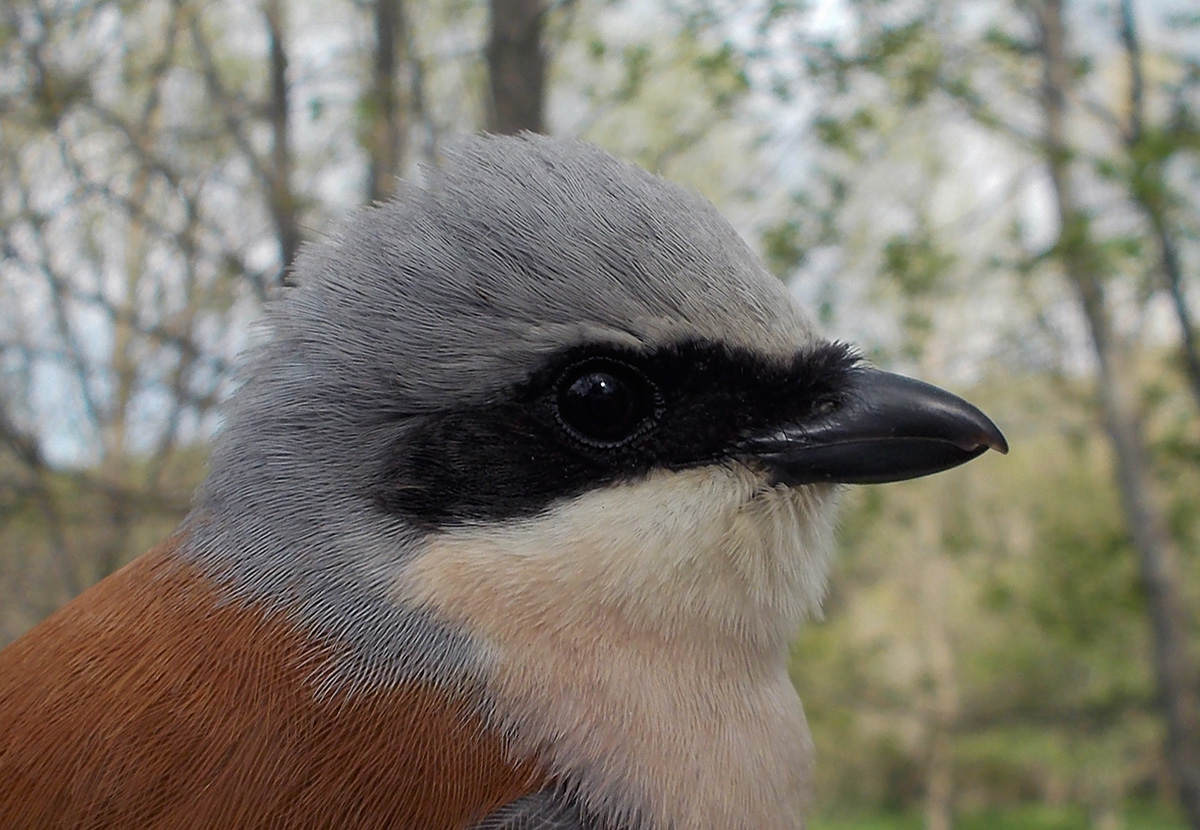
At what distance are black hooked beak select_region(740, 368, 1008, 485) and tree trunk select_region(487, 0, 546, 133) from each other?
2.85 metres

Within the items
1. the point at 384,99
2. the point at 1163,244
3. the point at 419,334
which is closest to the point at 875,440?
the point at 419,334

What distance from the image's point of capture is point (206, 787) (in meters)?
1.17

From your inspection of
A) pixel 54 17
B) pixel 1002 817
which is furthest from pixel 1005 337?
pixel 1002 817

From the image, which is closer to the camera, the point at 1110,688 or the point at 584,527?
the point at 584,527

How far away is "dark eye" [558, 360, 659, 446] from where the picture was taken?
1.39 meters

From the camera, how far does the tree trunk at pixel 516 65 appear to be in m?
4.03

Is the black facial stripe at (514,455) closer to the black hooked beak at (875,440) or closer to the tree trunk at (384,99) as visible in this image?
the black hooked beak at (875,440)

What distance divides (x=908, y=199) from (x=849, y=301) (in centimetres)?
273

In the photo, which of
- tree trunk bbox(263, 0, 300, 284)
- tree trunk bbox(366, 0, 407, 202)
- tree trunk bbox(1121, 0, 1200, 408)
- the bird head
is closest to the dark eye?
the bird head

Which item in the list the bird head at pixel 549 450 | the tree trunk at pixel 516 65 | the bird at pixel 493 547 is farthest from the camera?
the tree trunk at pixel 516 65

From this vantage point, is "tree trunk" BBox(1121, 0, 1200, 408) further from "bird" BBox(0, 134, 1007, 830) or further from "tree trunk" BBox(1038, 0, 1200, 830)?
"bird" BBox(0, 134, 1007, 830)

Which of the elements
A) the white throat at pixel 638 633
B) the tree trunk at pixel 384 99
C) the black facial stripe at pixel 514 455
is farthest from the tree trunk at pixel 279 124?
the white throat at pixel 638 633

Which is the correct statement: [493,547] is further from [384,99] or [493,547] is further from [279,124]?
[279,124]

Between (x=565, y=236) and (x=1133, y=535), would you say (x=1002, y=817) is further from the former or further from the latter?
(x=565, y=236)
